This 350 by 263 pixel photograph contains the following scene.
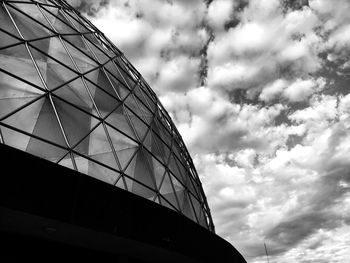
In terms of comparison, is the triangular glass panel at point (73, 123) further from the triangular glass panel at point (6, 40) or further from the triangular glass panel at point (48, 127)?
the triangular glass panel at point (6, 40)

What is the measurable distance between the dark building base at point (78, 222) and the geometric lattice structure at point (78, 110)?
8.12 feet

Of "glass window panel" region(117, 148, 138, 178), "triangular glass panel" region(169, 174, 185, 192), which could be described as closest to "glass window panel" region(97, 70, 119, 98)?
"glass window panel" region(117, 148, 138, 178)

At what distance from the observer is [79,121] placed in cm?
1153

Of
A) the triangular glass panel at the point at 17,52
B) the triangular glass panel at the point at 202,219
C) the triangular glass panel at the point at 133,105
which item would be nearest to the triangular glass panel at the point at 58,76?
the triangular glass panel at the point at 17,52

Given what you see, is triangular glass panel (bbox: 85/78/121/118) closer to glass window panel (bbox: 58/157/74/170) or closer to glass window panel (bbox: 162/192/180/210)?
glass window panel (bbox: 58/157/74/170)

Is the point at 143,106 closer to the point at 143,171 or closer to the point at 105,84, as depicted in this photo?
the point at 105,84

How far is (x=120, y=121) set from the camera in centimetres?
1365

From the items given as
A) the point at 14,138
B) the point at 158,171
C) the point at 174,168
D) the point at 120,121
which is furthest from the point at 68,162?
the point at 174,168

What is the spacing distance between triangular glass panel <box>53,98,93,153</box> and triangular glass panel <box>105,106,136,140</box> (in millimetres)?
1314

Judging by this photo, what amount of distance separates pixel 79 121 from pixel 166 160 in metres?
5.42

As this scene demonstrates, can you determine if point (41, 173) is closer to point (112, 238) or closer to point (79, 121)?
point (112, 238)

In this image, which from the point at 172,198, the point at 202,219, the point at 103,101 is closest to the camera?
the point at 103,101

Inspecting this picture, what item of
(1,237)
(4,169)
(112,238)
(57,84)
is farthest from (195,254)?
(57,84)

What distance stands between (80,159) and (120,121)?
3.48 metres
